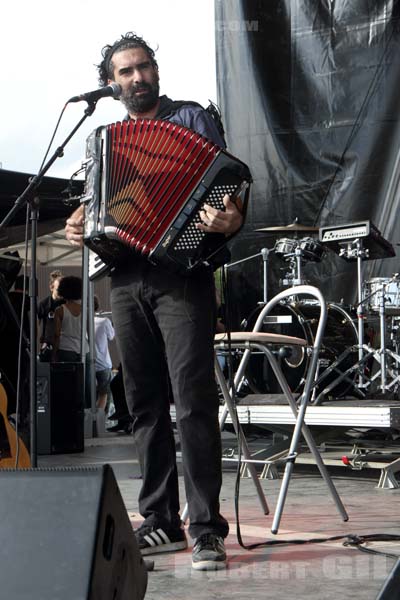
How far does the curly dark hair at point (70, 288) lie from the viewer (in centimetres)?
868

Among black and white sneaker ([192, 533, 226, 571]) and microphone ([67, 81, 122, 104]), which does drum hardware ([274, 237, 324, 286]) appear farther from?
black and white sneaker ([192, 533, 226, 571])

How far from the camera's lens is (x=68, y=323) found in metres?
8.73

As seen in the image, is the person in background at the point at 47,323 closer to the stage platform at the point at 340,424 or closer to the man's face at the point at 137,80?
the stage platform at the point at 340,424

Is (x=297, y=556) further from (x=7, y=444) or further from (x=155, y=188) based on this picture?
(x=7, y=444)

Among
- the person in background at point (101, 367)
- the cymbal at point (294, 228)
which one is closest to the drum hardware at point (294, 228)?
the cymbal at point (294, 228)

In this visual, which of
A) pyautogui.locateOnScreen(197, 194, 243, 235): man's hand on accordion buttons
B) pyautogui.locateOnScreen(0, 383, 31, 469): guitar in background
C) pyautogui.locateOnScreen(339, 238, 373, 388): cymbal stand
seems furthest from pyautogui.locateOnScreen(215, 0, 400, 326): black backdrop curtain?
pyautogui.locateOnScreen(197, 194, 243, 235): man's hand on accordion buttons

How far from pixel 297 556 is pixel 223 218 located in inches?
50.3

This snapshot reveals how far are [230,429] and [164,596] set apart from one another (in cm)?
470

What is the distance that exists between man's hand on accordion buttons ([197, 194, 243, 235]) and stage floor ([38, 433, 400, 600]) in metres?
1.17

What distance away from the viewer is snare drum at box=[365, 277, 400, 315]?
7.84 m

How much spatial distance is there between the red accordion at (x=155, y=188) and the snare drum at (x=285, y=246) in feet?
16.6

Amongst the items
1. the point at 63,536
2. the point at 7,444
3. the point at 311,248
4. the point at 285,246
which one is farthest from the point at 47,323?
the point at 63,536

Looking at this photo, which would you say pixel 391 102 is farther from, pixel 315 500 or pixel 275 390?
pixel 315 500

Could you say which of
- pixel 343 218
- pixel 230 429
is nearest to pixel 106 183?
pixel 230 429
